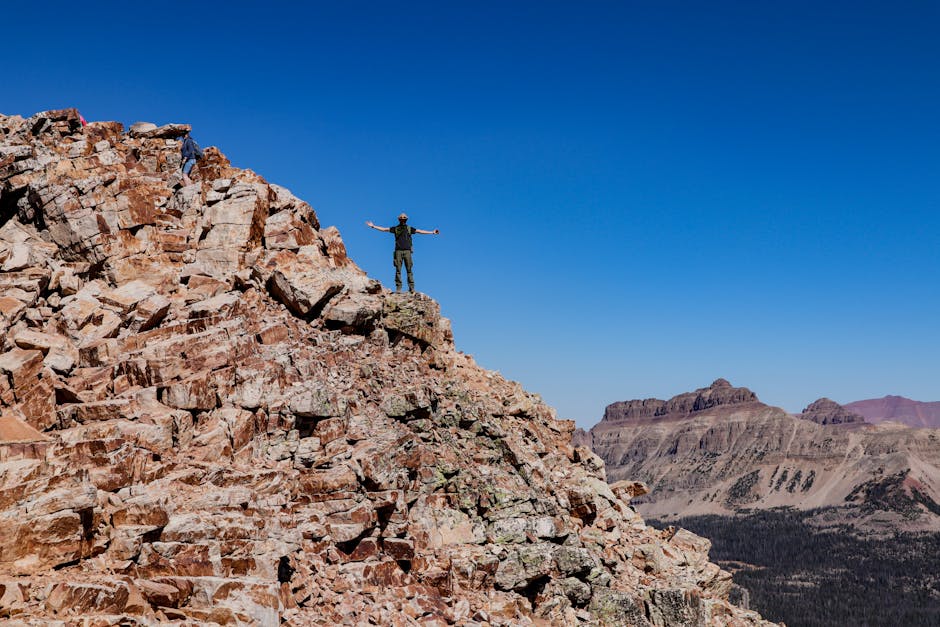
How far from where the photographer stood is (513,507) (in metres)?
26.3

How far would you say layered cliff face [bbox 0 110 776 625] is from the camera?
56.1 feet

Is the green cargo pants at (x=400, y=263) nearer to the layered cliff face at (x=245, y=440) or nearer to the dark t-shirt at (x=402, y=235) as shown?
the dark t-shirt at (x=402, y=235)

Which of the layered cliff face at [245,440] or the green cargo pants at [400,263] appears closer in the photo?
the layered cliff face at [245,440]

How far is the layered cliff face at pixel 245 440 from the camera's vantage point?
1709 cm

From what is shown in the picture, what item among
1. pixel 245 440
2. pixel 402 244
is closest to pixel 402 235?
pixel 402 244

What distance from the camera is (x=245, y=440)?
22219mm

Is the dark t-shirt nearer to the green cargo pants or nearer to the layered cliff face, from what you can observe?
the green cargo pants

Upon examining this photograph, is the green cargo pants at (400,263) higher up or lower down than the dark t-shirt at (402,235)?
lower down

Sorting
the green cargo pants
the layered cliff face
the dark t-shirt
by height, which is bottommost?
the layered cliff face

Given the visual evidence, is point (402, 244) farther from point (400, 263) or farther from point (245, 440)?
point (245, 440)

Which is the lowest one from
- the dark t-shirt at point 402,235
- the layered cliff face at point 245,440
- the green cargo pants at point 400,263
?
the layered cliff face at point 245,440

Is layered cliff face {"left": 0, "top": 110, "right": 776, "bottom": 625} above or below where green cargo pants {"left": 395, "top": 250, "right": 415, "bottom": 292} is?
below

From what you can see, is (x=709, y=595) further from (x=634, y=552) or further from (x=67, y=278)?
(x=67, y=278)

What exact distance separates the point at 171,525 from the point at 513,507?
41.4 ft
